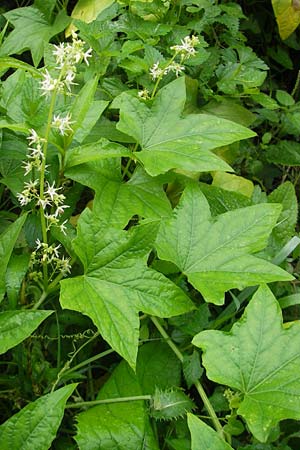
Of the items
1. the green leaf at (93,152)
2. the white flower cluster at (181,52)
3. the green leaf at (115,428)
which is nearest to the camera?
the green leaf at (115,428)

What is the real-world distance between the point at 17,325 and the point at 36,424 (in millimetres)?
197

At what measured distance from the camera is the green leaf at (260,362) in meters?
1.12

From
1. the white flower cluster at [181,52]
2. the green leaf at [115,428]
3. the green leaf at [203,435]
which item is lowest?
the green leaf at [115,428]

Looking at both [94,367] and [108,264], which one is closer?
[108,264]

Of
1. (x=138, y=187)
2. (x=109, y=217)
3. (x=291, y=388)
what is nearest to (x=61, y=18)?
(x=138, y=187)

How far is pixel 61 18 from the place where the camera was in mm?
2107

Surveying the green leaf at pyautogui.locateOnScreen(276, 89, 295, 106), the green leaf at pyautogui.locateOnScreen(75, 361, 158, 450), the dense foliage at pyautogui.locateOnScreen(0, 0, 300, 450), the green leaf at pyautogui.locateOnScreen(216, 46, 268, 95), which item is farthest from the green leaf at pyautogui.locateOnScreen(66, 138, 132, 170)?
the green leaf at pyautogui.locateOnScreen(276, 89, 295, 106)

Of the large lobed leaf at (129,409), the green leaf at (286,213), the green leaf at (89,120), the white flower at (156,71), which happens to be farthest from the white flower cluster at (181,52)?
the large lobed leaf at (129,409)

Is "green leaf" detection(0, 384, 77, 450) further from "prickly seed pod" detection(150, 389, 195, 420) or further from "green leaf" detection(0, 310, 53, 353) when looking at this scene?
"prickly seed pod" detection(150, 389, 195, 420)

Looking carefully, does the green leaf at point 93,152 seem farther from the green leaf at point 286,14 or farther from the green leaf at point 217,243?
the green leaf at point 286,14

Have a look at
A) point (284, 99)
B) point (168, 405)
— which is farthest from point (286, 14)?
point (168, 405)

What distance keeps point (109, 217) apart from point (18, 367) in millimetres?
405

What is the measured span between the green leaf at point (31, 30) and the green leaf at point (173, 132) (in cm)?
61

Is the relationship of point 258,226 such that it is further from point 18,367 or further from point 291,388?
point 18,367
